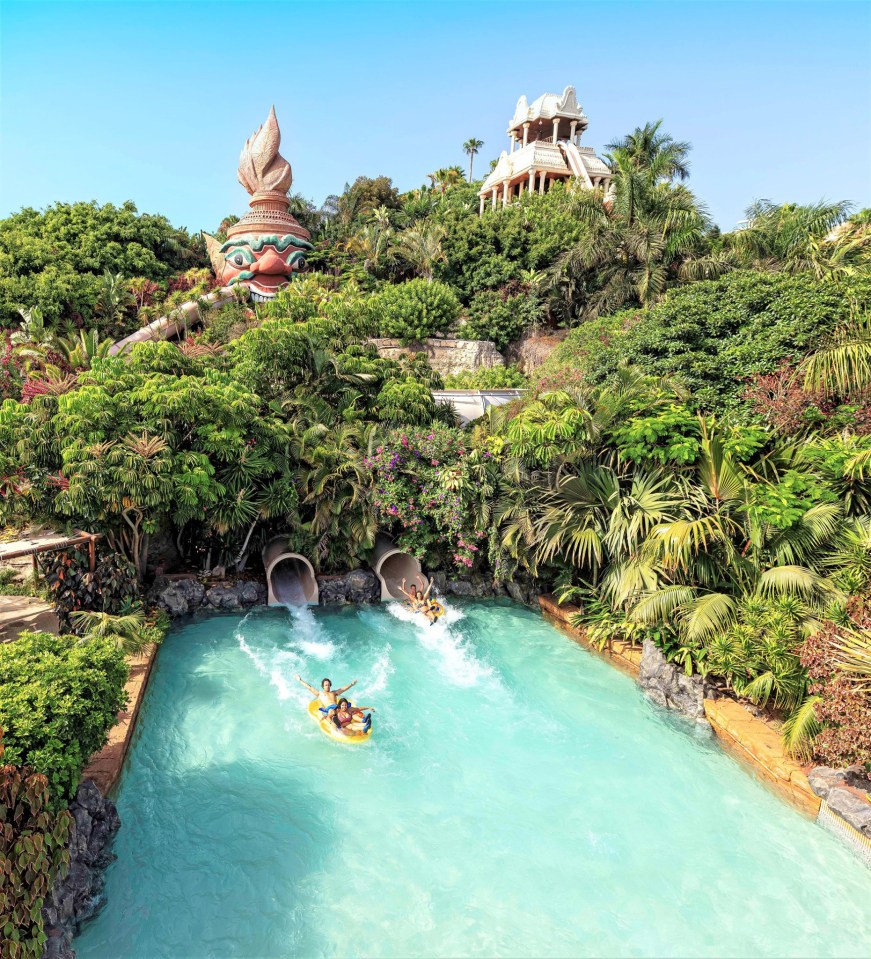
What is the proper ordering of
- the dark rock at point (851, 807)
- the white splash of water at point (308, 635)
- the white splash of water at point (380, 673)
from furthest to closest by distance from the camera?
the white splash of water at point (308, 635)
the white splash of water at point (380, 673)
the dark rock at point (851, 807)

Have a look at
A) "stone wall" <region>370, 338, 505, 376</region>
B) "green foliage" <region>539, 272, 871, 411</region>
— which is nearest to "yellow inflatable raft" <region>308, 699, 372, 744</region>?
"green foliage" <region>539, 272, 871, 411</region>

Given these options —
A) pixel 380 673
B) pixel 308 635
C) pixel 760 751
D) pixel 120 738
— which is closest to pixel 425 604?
pixel 380 673

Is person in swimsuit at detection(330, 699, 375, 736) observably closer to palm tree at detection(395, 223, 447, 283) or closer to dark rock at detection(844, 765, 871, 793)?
dark rock at detection(844, 765, 871, 793)

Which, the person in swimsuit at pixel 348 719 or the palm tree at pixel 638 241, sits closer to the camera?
the person in swimsuit at pixel 348 719

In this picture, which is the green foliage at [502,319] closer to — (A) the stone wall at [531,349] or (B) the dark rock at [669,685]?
A: (A) the stone wall at [531,349]

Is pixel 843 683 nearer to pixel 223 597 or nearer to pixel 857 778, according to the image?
pixel 857 778

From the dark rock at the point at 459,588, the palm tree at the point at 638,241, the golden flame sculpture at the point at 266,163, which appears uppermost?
the golden flame sculpture at the point at 266,163

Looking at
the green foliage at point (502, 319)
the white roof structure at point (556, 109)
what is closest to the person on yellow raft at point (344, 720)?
the green foliage at point (502, 319)
